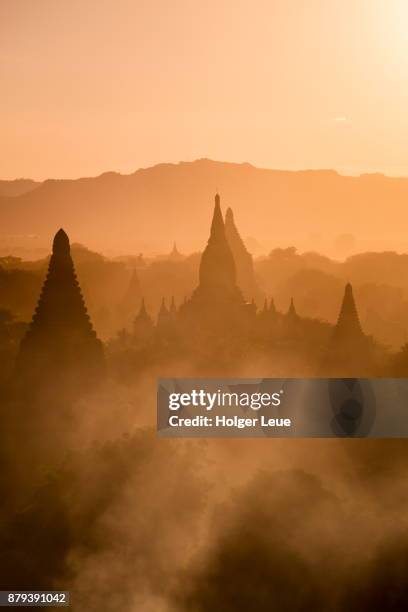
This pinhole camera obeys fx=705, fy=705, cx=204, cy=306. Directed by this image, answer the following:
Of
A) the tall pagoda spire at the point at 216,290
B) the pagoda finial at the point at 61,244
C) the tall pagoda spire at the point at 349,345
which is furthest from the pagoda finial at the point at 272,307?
the pagoda finial at the point at 61,244

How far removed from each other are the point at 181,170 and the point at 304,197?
2.63m

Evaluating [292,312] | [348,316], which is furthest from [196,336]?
[348,316]

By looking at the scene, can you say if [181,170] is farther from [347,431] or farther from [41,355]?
[347,431]

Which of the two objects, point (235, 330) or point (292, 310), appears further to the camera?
point (235, 330)

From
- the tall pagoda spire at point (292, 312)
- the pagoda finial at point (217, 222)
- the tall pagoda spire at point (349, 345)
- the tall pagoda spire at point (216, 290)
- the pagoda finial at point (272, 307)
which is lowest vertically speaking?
the tall pagoda spire at point (349, 345)

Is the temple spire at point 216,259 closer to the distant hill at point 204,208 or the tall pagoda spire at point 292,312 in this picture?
the distant hill at point 204,208

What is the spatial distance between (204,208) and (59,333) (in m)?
3.73

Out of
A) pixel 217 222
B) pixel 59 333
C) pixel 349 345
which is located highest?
pixel 217 222

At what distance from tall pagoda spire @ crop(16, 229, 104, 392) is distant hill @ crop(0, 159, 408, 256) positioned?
603 millimetres

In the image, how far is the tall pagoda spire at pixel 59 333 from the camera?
13.2 m

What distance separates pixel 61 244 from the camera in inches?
521

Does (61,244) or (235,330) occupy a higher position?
(61,244)

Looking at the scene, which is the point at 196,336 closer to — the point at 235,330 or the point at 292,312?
the point at 235,330

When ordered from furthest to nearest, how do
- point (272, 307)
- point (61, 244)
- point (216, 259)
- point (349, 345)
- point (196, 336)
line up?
point (196, 336) < point (272, 307) < point (216, 259) < point (61, 244) < point (349, 345)
